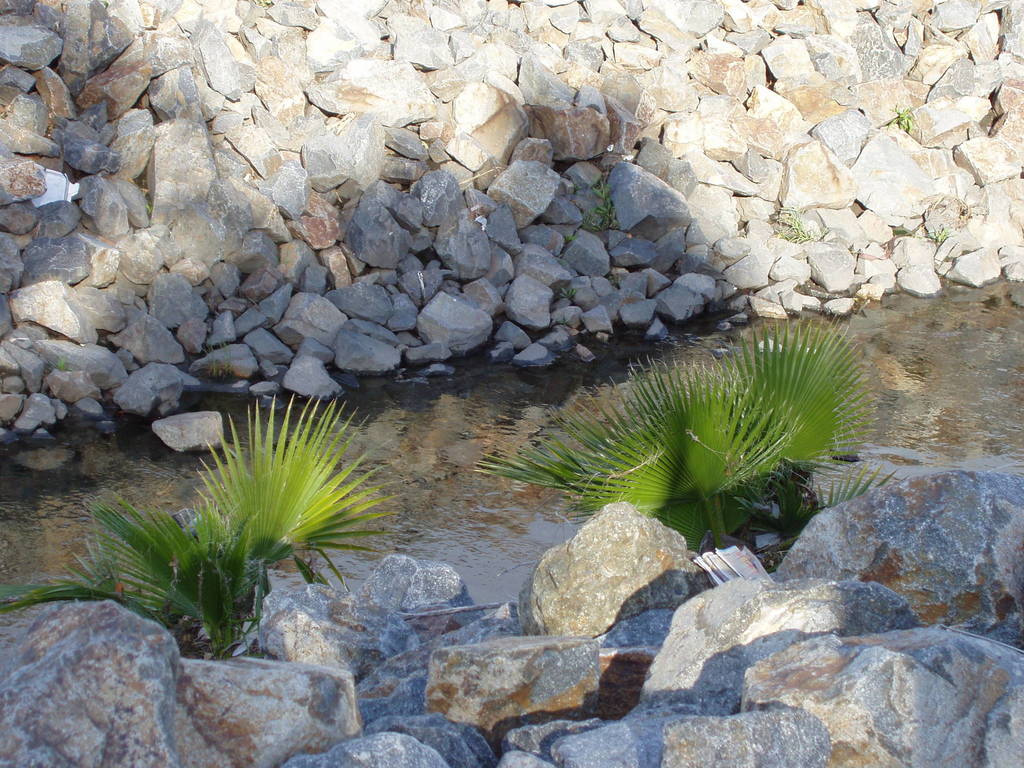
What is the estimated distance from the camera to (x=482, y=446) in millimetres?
10367

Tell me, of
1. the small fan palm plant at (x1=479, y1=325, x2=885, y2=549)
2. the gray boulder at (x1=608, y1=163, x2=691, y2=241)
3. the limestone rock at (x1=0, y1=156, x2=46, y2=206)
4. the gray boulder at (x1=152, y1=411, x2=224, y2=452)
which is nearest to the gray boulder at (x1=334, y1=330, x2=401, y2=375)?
the gray boulder at (x1=152, y1=411, x2=224, y2=452)

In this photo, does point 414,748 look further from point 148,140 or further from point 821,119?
point 821,119

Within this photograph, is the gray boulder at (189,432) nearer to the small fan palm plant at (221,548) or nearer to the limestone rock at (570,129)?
the small fan palm plant at (221,548)

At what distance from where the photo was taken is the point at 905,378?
40.1 feet

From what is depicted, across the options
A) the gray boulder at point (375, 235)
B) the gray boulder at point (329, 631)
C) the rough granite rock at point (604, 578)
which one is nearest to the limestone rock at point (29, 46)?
the gray boulder at point (375, 235)

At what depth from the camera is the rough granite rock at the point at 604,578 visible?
4098 millimetres

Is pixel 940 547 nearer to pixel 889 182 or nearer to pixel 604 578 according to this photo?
pixel 604 578

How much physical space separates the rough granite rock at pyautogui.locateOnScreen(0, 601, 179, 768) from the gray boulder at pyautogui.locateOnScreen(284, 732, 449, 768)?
32cm

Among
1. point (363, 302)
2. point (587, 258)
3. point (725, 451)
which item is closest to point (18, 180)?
point (363, 302)

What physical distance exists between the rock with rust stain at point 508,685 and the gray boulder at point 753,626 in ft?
0.73

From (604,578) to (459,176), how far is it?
10597 mm

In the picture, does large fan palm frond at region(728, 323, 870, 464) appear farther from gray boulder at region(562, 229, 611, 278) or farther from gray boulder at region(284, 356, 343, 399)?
gray boulder at region(562, 229, 611, 278)

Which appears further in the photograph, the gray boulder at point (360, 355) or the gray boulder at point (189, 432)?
the gray boulder at point (360, 355)

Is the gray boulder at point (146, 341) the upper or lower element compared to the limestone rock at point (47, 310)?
lower
